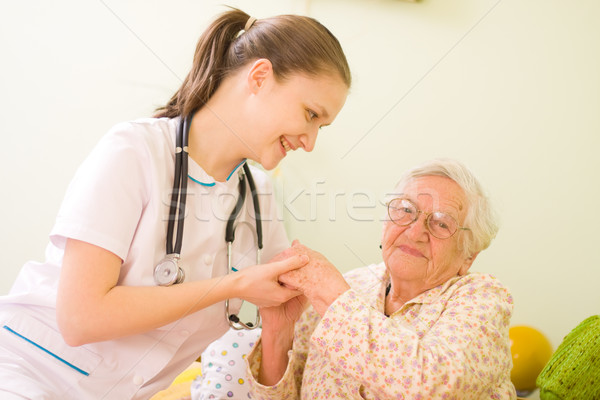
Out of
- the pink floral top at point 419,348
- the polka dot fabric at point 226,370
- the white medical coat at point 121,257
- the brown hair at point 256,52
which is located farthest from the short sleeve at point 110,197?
the polka dot fabric at point 226,370

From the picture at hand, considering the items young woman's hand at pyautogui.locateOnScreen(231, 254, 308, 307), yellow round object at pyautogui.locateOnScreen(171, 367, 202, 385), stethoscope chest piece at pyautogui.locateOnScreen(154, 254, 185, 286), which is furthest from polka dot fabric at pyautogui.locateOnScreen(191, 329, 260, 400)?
stethoscope chest piece at pyautogui.locateOnScreen(154, 254, 185, 286)

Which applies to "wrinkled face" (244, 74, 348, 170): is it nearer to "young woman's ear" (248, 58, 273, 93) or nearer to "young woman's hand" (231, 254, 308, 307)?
"young woman's ear" (248, 58, 273, 93)

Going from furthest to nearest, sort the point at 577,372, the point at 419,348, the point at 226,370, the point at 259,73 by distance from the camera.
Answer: the point at 226,370
the point at 577,372
the point at 259,73
the point at 419,348

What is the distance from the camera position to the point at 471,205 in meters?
1.45

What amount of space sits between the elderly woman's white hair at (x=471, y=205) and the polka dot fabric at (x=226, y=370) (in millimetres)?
811

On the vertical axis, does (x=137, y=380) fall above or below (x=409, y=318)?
below

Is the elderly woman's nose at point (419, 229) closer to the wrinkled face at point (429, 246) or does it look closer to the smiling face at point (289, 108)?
the wrinkled face at point (429, 246)

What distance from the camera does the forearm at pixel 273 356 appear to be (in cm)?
149

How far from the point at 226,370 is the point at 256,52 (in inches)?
42.5

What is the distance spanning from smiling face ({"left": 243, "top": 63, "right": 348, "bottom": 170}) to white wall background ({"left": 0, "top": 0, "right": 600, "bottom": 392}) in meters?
1.05

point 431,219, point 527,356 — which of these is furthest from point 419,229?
point 527,356

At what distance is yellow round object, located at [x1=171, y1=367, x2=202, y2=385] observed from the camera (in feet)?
6.36

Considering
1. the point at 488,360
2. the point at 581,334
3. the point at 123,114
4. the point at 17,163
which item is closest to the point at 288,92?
the point at 488,360

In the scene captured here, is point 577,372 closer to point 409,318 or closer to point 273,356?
point 409,318
